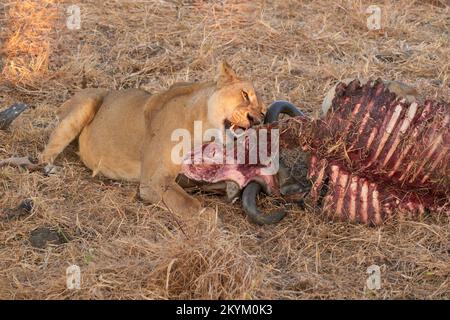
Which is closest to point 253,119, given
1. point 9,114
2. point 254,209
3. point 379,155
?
point 254,209

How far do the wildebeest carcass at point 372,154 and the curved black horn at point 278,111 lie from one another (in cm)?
27

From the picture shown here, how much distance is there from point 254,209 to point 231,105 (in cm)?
60

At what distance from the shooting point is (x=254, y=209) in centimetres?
458

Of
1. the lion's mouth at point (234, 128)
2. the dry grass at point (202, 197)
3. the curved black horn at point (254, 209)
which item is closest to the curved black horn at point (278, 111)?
the lion's mouth at point (234, 128)

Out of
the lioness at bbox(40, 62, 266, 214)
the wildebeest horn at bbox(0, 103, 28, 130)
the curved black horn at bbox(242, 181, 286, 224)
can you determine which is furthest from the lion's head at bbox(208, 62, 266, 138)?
the wildebeest horn at bbox(0, 103, 28, 130)

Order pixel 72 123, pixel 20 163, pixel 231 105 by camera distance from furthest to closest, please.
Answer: pixel 72 123
pixel 20 163
pixel 231 105

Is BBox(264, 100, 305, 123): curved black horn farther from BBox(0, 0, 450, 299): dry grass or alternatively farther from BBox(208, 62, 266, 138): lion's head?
BBox(0, 0, 450, 299): dry grass

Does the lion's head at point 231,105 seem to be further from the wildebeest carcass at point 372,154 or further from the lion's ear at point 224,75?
the wildebeest carcass at point 372,154

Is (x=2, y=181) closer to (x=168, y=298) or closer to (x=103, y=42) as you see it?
(x=168, y=298)

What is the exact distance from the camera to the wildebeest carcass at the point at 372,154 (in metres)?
4.33

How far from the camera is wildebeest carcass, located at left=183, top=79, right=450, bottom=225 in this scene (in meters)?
4.33

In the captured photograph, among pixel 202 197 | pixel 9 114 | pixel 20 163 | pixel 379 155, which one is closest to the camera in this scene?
pixel 379 155

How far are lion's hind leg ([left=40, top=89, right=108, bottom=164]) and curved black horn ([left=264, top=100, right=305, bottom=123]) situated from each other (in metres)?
1.21

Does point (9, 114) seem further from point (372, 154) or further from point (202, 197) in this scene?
point (372, 154)
